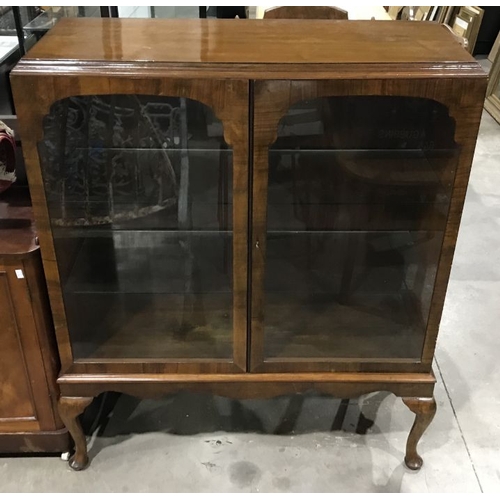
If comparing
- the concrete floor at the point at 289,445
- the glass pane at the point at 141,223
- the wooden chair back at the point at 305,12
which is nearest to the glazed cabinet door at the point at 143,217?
the glass pane at the point at 141,223

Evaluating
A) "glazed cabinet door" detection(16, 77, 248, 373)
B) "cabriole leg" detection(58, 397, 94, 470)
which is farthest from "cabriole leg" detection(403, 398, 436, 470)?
"cabriole leg" detection(58, 397, 94, 470)

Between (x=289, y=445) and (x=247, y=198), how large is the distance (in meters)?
0.65

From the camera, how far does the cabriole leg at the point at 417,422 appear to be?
1206 mm

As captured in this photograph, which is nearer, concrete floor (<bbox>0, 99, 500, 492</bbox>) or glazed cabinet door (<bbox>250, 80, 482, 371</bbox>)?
glazed cabinet door (<bbox>250, 80, 482, 371</bbox>)

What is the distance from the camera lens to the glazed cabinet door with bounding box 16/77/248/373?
3.07 ft

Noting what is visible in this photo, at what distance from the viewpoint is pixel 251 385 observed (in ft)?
3.90

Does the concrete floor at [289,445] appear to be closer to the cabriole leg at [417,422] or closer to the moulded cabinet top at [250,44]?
the cabriole leg at [417,422]

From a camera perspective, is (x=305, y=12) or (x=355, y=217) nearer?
(x=355, y=217)

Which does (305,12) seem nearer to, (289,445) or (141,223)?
(141,223)

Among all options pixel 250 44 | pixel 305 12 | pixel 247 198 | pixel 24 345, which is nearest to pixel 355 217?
pixel 247 198

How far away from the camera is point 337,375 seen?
118 cm

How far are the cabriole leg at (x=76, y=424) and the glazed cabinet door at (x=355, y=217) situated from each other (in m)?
0.36

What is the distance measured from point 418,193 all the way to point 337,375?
0.38 m

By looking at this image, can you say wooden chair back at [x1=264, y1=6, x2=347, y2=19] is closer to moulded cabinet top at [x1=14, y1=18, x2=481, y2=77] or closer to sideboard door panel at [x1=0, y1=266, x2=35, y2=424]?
moulded cabinet top at [x1=14, y1=18, x2=481, y2=77]
